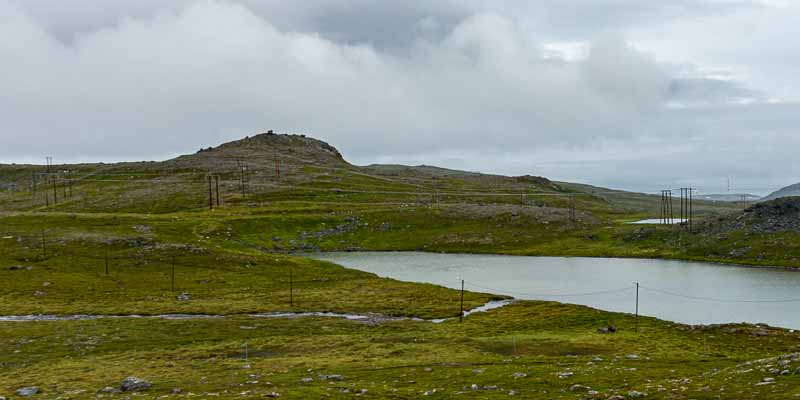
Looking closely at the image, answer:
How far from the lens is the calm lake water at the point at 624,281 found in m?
89.2

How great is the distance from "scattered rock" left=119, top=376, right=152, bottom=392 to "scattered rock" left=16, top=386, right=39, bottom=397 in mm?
6304

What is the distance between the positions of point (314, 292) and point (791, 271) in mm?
97670

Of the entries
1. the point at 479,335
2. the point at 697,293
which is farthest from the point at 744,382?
the point at 697,293

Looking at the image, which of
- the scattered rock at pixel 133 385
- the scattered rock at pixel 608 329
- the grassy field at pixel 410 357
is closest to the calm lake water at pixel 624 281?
the grassy field at pixel 410 357

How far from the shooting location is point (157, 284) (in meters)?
116

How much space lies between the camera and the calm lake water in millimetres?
89188

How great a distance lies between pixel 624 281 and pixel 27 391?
10156 centimetres

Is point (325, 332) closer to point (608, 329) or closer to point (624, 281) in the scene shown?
point (608, 329)

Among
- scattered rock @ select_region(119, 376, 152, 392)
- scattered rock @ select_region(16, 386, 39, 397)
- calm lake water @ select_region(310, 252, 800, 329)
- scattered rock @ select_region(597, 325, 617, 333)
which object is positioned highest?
scattered rock @ select_region(119, 376, 152, 392)

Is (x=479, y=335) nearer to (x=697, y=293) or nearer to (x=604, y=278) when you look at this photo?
(x=697, y=293)

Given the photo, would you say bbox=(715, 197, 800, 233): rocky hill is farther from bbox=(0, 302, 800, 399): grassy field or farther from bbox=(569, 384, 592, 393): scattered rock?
bbox=(569, 384, 592, 393): scattered rock

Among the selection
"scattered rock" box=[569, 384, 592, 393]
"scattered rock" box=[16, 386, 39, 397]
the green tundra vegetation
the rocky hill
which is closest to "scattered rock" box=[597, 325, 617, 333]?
the green tundra vegetation

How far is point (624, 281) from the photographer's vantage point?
119 m

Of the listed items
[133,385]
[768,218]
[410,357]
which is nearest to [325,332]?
[410,357]
